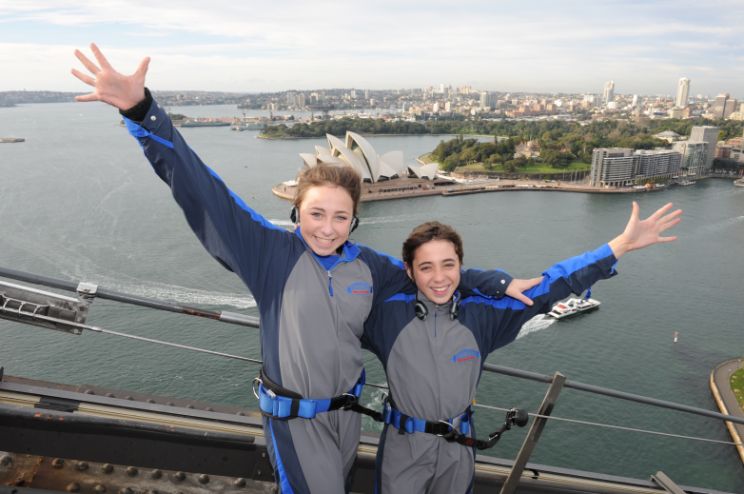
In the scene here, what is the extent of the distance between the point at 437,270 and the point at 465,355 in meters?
0.13

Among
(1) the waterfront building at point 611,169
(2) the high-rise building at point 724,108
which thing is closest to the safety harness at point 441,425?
(1) the waterfront building at point 611,169

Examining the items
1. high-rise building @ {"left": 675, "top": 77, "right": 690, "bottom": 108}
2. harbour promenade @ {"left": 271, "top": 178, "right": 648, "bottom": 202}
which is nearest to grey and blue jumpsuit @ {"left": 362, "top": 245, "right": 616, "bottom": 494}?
harbour promenade @ {"left": 271, "top": 178, "right": 648, "bottom": 202}

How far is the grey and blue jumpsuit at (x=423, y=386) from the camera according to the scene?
29.9 inches

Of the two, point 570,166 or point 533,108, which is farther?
point 533,108

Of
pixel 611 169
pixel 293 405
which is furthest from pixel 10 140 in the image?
pixel 293 405

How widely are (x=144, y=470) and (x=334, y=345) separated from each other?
0.50 m

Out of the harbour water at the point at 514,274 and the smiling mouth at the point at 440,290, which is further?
the harbour water at the point at 514,274

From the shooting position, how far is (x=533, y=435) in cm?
87

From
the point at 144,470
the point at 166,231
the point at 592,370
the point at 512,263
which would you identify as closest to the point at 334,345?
the point at 144,470

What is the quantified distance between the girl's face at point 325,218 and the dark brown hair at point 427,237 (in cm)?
13

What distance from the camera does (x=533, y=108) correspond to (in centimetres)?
7206

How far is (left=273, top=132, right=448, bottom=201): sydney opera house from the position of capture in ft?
61.5

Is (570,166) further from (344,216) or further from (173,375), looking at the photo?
(344,216)

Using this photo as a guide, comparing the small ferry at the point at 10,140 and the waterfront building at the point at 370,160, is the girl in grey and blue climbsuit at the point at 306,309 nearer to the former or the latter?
the waterfront building at the point at 370,160
